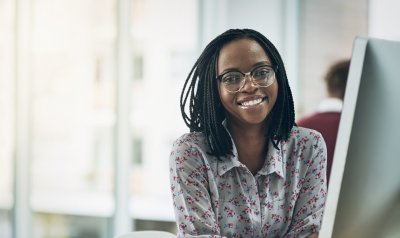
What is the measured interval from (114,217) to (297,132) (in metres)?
2.13

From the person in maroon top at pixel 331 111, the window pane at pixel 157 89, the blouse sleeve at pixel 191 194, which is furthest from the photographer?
the window pane at pixel 157 89

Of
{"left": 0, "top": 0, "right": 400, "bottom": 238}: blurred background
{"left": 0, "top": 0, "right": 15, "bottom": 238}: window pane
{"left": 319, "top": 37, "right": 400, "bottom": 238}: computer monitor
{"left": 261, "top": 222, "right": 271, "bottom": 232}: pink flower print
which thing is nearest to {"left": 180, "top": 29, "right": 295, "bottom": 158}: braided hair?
{"left": 261, "top": 222, "right": 271, "bottom": 232}: pink flower print

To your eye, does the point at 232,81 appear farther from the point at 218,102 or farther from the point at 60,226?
the point at 60,226

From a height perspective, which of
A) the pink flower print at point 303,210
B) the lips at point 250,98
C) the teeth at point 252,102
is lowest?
the pink flower print at point 303,210

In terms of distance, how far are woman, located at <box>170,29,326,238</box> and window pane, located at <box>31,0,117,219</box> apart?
1.95 meters

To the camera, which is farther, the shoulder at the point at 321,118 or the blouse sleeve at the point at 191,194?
the shoulder at the point at 321,118

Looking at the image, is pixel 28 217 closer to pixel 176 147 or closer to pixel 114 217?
pixel 114 217

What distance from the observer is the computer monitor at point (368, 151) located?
407 millimetres

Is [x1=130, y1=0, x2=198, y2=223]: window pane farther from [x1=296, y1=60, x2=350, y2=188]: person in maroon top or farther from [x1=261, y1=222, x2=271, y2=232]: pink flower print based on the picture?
[x1=261, y1=222, x2=271, y2=232]: pink flower print

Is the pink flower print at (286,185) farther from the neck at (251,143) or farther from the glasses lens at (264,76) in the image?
the glasses lens at (264,76)

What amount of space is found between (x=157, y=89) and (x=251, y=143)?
184 cm

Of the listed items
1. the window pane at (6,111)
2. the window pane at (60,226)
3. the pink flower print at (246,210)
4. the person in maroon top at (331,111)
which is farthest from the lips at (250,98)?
the window pane at (6,111)

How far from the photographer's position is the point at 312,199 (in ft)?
3.30

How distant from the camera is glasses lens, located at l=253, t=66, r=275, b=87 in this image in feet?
3.15
